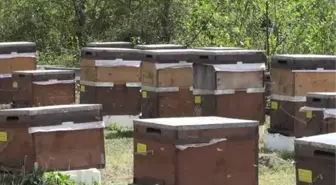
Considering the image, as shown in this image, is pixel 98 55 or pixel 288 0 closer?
pixel 98 55

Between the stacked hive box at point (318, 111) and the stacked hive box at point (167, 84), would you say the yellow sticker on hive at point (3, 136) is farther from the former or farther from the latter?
the stacked hive box at point (167, 84)

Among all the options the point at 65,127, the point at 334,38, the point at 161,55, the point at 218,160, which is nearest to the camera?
the point at 218,160

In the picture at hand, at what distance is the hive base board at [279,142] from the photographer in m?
13.2

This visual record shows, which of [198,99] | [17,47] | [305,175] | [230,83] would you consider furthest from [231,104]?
[305,175]

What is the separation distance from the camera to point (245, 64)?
534 inches

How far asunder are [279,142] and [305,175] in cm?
588

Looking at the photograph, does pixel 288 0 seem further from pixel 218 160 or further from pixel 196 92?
pixel 218 160

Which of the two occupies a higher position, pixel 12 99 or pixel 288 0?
pixel 288 0

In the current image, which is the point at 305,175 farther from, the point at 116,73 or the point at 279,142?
the point at 116,73

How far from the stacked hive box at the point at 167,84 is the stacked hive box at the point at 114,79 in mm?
1097

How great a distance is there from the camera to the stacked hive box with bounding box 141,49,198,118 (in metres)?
14.4

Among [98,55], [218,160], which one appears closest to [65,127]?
[218,160]

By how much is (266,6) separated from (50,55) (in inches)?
427

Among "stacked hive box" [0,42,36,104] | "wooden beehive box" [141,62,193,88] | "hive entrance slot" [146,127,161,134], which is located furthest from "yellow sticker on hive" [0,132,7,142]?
"stacked hive box" [0,42,36,104]
